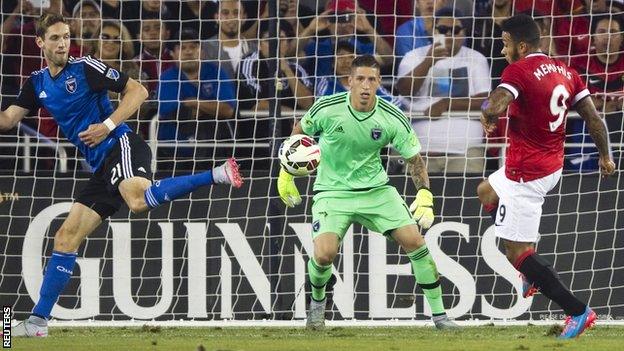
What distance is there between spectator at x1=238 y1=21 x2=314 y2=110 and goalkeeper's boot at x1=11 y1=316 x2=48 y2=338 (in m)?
3.82

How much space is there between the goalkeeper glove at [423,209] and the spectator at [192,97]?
333cm

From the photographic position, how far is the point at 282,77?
14000 millimetres

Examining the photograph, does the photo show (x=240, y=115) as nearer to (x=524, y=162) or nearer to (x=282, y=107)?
(x=282, y=107)

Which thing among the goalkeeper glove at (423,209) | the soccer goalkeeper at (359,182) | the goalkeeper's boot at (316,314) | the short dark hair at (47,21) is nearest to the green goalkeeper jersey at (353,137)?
the soccer goalkeeper at (359,182)

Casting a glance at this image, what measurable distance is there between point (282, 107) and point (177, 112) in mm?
1013

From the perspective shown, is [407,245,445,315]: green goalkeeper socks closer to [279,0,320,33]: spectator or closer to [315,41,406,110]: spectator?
[315,41,406,110]: spectator

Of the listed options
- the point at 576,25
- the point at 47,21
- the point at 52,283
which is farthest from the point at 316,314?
the point at 576,25

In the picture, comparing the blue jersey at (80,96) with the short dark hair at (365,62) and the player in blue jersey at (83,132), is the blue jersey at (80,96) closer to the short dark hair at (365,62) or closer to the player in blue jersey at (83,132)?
the player in blue jersey at (83,132)

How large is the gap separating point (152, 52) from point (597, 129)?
545cm

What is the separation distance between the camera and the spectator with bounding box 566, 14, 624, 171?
1401 cm

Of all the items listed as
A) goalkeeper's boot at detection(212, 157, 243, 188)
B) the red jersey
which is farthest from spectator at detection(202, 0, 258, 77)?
the red jersey

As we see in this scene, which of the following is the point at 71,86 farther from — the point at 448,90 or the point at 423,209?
the point at 448,90

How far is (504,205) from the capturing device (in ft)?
34.0

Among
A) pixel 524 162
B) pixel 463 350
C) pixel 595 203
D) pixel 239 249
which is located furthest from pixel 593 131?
pixel 239 249
